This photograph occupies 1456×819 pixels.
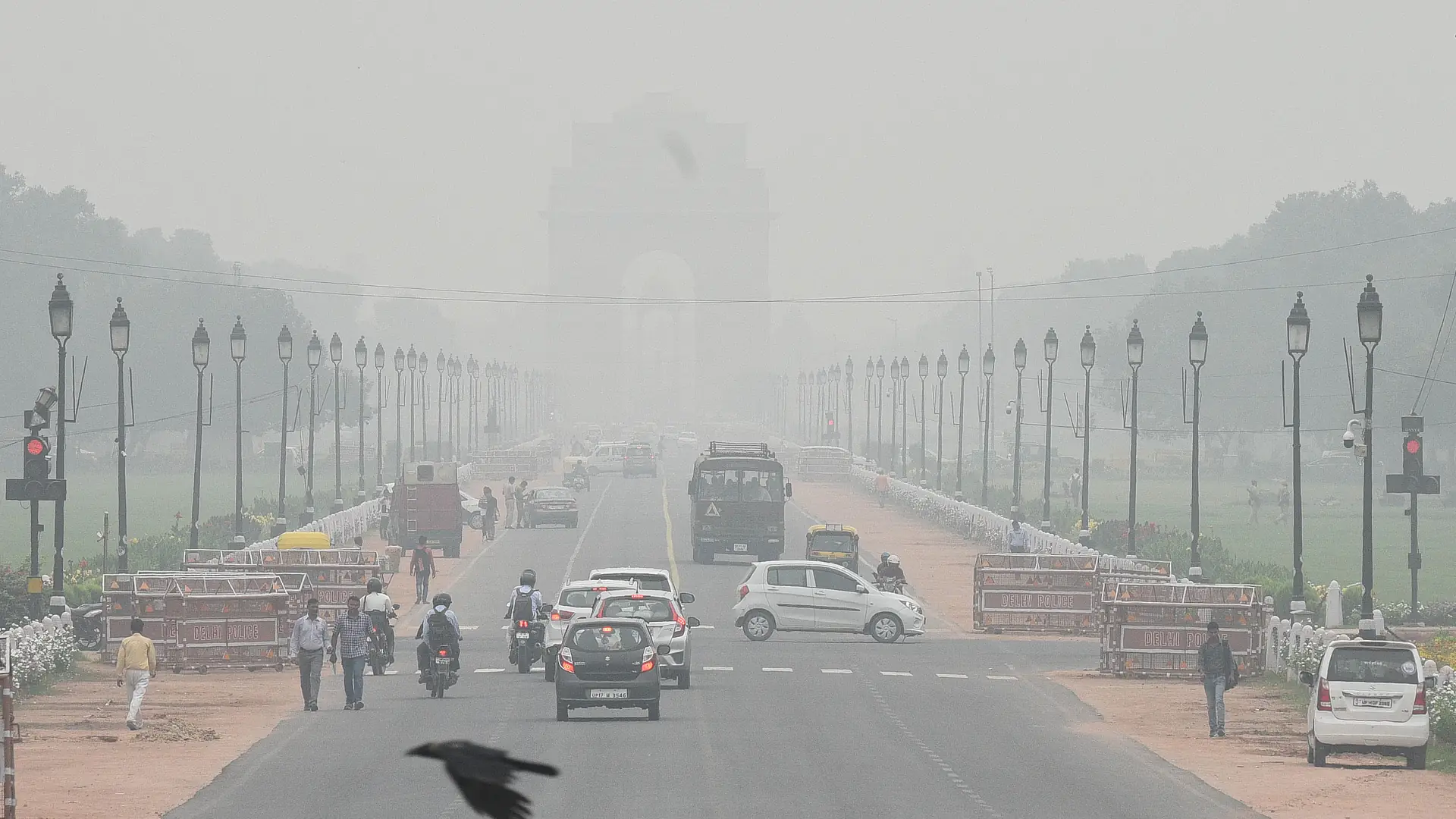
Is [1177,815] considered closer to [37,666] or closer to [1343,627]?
[37,666]

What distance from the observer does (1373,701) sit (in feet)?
75.7

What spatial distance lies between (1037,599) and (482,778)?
3408cm

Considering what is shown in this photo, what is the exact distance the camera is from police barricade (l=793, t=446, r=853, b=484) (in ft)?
354

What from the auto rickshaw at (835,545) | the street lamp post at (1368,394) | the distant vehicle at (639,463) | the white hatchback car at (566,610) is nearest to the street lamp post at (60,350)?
the white hatchback car at (566,610)

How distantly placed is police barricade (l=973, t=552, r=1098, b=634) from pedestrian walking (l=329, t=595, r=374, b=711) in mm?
16891

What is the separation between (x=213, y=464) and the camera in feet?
420

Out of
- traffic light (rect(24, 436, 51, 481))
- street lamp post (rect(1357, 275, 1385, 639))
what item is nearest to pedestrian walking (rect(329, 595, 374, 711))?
traffic light (rect(24, 436, 51, 481))

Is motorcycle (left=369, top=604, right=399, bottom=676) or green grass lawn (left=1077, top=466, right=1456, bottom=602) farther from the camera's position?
green grass lawn (left=1077, top=466, right=1456, bottom=602)

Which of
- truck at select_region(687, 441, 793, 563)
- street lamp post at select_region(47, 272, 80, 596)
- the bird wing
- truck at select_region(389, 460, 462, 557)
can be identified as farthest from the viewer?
truck at select_region(389, 460, 462, 557)

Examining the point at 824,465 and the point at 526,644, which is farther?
the point at 824,465

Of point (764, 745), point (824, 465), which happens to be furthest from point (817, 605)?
point (824, 465)

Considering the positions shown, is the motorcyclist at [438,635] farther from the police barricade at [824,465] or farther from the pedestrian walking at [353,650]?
the police barricade at [824,465]

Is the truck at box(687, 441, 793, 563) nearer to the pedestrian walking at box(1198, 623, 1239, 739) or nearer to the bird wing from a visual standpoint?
the pedestrian walking at box(1198, 623, 1239, 739)

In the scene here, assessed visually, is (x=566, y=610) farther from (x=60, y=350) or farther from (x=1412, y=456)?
(x=1412, y=456)
